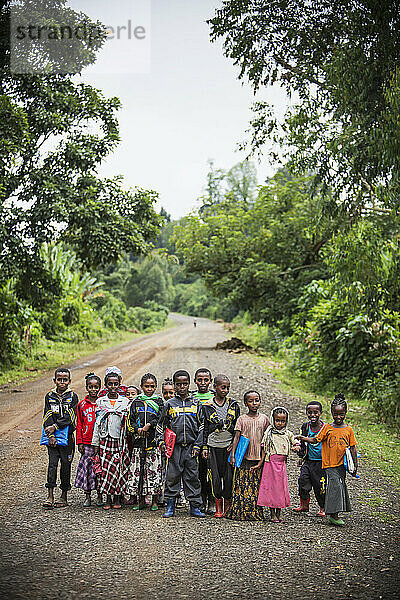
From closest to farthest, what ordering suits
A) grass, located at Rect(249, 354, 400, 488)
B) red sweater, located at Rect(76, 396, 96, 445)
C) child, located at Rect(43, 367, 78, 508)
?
1. child, located at Rect(43, 367, 78, 508)
2. red sweater, located at Rect(76, 396, 96, 445)
3. grass, located at Rect(249, 354, 400, 488)

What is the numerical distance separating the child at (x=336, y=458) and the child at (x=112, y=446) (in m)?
1.82

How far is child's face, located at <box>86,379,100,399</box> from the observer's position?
20.7 feet

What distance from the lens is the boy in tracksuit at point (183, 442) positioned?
5898 mm

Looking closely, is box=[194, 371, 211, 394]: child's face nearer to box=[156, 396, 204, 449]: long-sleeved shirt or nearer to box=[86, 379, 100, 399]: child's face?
box=[156, 396, 204, 449]: long-sleeved shirt

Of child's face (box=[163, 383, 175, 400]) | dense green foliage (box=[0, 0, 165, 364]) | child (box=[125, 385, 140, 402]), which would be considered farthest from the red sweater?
dense green foliage (box=[0, 0, 165, 364])

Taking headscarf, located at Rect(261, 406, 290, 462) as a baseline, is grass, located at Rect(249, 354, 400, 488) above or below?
below

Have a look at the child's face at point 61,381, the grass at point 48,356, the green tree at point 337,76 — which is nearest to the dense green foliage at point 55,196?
the grass at point 48,356

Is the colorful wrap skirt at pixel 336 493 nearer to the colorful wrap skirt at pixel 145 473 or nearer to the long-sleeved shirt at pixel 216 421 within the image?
the long-sleeved shirt at pixel 216 421

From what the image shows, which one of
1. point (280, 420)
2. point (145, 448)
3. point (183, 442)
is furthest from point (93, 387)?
point (280, 420)

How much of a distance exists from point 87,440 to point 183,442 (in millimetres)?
1018

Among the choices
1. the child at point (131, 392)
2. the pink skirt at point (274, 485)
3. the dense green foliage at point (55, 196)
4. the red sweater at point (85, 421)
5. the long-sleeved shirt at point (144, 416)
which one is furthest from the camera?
the dense green foliage at point (55, 196)

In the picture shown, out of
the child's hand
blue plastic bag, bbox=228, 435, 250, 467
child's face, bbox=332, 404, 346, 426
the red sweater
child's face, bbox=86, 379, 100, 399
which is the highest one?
child's face, bbox=86, 379, 100, 399

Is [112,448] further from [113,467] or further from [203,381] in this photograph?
[203,381]

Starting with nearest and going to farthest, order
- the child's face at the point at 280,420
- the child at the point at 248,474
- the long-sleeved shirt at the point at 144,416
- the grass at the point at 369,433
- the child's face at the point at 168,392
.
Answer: the child at the point at 248,474 → the child's face at the point at 280,420 → the long-sleeved shirt at the point at 144,416 → the child's face at the point at 168,392 → the grass at the point at 369,433
